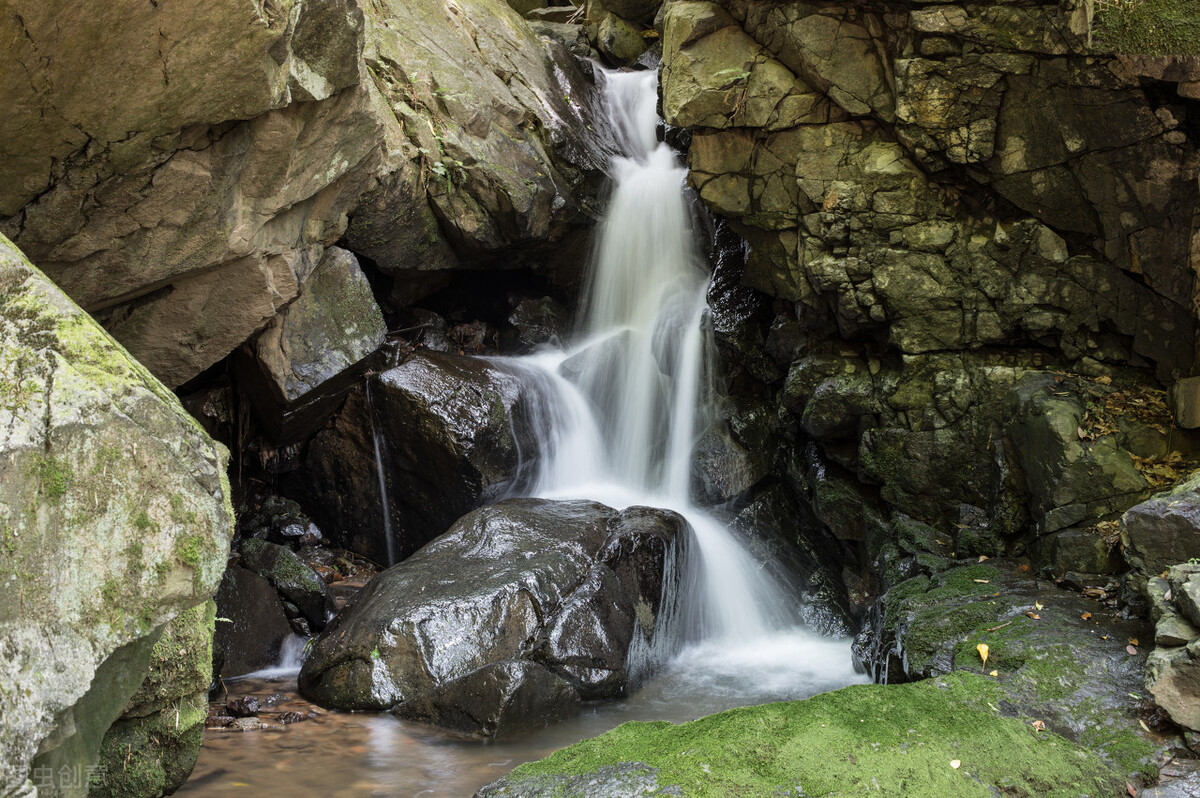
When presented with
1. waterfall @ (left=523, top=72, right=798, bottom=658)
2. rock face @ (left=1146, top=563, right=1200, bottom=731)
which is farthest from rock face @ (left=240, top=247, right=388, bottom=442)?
rock face @ (left=1146, top=563, right=1200, bottom=731)

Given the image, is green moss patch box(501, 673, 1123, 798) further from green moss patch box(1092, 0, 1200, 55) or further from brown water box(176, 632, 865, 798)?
green moss patch box(1092, 0, 1200, 55)

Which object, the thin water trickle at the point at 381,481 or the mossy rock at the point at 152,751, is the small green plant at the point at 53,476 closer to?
the mossy rock at the point at 152,751

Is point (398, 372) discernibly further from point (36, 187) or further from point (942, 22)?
point (942, 22)

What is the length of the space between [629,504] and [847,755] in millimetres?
6095

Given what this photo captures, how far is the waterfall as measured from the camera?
849 cm

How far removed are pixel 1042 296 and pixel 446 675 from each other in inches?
238

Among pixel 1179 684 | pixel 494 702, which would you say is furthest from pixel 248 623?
pixel 1179 684

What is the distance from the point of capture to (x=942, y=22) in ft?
22.9

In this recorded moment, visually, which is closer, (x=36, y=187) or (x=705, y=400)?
(x=36, y=187)

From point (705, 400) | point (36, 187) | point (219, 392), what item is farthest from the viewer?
point (705, 400)

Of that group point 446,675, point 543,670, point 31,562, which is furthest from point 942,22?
point 31,562

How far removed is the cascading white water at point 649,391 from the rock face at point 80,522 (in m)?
5.67

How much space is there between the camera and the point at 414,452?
31.0ft

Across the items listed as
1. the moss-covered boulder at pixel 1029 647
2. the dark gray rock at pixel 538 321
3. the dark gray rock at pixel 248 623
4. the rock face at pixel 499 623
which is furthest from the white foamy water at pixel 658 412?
the dark gray rock at pixel 248 623
